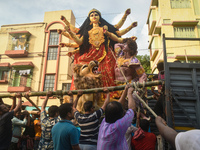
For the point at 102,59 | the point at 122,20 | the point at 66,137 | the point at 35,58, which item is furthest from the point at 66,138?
the point at 35,58

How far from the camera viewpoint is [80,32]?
6.80 meters

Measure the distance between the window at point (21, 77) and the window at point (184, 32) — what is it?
1439 cm

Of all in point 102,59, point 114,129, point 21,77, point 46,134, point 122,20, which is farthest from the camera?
point 21,77

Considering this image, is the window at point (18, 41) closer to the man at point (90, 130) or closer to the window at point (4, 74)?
the window at point (4, 74)

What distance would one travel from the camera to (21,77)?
1758 centimetres

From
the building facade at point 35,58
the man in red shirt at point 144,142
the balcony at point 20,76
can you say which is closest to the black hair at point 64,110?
the man in red shirt at point 144,142

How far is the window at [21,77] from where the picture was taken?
679 inches

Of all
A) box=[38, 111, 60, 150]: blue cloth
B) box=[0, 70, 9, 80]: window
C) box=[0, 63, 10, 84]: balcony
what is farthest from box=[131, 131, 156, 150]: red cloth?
box=[0, 70, 9, 80]: window

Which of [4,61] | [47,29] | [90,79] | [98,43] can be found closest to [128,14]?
[98,43]

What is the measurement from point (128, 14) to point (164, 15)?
11.9m

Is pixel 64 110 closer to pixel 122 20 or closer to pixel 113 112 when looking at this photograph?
pixel 113 112

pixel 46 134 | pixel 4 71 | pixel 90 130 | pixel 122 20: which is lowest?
pixel 46 134

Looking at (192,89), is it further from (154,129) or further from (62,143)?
(62,143)

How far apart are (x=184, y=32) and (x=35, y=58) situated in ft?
47.4
